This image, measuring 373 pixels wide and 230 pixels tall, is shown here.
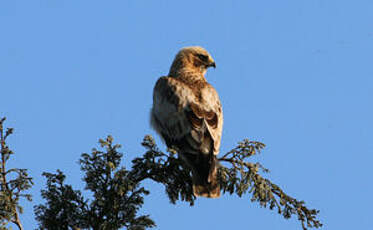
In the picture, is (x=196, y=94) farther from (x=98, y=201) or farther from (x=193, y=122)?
(x=98, y=201)

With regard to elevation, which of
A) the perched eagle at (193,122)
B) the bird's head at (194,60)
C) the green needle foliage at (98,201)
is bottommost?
the green needle foliage at (98,201)

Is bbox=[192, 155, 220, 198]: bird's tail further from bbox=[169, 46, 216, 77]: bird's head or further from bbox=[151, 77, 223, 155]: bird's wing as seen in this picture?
bbox=[169, 46, 216, 77]: bird's head

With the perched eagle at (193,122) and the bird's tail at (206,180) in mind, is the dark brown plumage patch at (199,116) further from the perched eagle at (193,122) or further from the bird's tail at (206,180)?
the bird's tail at (206,180)

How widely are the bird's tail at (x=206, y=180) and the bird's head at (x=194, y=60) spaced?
3.25 meters

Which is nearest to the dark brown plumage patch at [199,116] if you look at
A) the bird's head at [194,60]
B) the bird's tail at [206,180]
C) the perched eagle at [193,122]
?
the perched eagle at [193,122]

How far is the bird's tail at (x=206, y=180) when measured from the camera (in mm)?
7207

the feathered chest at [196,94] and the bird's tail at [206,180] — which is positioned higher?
A: the feathered chest at [196,94]

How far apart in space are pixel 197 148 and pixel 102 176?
191 centimetres

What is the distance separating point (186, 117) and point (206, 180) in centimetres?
118

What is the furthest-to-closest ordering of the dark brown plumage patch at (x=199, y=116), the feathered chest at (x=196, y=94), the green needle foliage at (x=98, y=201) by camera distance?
the feathered chest at (x=196, y=94) → the dark brown plumage patch at (x=199, y=116) → the green needle foliage at (x=98, y=201)

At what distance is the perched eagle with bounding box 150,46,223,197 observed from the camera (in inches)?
289

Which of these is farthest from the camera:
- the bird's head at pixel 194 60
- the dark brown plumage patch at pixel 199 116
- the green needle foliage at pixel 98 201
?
the bird's head at pixel 194 60

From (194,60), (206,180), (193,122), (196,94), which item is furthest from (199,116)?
A: (194,60)

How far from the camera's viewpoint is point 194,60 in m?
10.5
